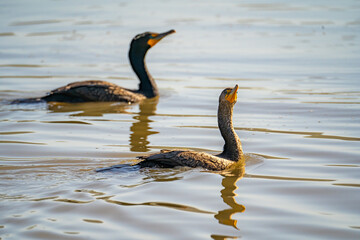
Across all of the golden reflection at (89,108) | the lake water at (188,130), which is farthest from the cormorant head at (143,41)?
the golden reflection at (89,108)

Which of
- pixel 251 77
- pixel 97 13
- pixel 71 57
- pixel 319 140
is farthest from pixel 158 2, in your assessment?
pixel 319 140

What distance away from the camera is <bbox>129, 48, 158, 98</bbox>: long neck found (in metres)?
13.5

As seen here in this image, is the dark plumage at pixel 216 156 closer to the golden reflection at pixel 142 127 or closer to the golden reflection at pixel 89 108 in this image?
the golden reflection at pixel 142 127

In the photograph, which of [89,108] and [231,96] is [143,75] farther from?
[231,96]

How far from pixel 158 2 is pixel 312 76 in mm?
13693

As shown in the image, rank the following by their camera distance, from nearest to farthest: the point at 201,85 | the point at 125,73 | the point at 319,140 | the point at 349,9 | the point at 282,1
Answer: the point at 319,140, the point at 201,85, the point at 125,73, the point at 349,9, the point at 282,1

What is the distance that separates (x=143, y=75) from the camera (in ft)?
45.5

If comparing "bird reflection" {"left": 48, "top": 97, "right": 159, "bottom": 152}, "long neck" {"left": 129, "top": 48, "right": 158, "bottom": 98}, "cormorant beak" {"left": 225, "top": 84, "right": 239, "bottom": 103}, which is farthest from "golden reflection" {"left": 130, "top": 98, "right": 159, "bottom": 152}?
"cormorant beak" {"left": 225, "top": 84, "right": 239, "bottom": 103}

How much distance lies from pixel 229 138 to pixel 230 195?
Answer: 1.51 metres

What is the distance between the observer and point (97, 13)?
24.2 m

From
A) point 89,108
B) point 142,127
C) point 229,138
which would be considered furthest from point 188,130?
point 89,108

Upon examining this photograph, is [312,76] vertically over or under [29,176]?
over

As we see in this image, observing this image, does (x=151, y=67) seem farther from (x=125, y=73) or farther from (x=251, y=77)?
(x=251, y=77)

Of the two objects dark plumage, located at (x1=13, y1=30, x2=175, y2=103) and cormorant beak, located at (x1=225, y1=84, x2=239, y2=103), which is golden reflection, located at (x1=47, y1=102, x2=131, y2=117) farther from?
cormorant beak, located at (x1=225, y1=84, x2=239, y2=103)
